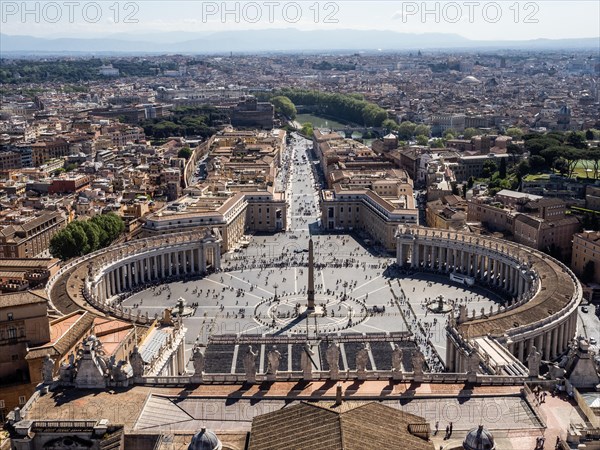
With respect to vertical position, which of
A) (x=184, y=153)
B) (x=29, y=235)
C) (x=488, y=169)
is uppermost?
(x=184, y=153)

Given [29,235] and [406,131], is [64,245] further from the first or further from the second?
[406,131]

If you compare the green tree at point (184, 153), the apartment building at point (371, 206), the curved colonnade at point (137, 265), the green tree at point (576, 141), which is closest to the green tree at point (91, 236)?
the curved colonnade at point (137, 265)

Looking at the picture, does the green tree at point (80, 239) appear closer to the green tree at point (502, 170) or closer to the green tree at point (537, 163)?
the green tree at point (502, 170)

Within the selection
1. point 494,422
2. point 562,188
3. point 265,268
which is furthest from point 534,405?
point 562,188

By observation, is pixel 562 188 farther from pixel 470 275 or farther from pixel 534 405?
pixel 534 405

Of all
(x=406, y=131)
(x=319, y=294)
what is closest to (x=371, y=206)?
(x=319, y=294)
